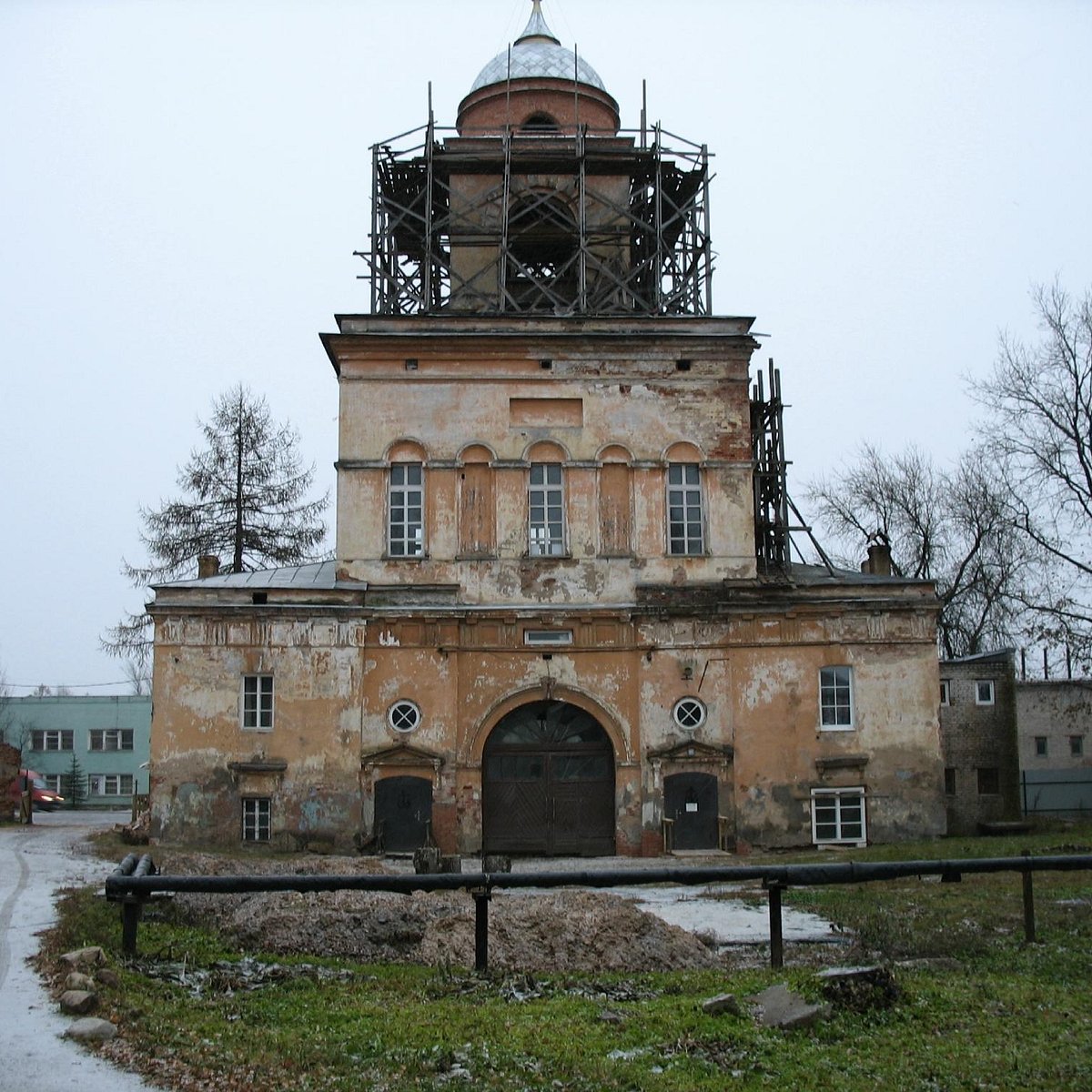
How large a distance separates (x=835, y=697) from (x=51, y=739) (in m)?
47.0

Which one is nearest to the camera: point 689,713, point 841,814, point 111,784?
point 841,814

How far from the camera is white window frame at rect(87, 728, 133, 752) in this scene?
64.9 m

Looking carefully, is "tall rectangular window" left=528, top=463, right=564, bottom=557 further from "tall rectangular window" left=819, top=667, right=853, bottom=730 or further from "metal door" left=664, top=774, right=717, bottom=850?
"tall rectangular window" left=819, top=667, right=853, bottom=730

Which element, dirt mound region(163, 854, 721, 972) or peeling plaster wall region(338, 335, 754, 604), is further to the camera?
peeling plaster wall region(338, 335, 754, 604)

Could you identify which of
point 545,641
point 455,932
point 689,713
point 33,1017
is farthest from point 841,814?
point 33,1017

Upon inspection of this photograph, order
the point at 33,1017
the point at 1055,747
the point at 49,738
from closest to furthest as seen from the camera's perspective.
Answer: the point at 33,1017, the point at 1055,747, the point at 49,738

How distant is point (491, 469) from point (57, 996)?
21.4 metres

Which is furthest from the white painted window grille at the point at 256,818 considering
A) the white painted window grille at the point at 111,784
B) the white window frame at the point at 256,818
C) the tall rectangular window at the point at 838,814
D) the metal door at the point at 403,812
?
the white painted window grille at the point at 111,784

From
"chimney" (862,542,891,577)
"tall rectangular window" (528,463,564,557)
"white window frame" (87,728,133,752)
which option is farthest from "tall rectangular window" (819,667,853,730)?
"white window frame" (87,728,133,752)

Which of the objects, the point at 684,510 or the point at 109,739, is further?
the point at 109,739

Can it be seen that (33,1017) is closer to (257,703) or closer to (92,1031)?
(92,1031)

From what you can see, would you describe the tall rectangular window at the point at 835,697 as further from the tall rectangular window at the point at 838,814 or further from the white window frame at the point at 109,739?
the white window frame at the point at 109,739

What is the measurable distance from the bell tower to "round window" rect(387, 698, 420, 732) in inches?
371

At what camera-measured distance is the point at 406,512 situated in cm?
3036
